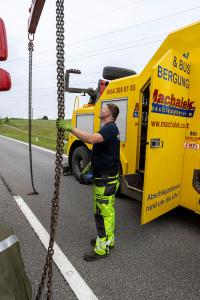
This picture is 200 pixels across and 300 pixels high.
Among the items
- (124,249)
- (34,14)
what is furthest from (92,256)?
(34,14)

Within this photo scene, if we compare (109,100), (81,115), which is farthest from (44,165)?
(109,100)

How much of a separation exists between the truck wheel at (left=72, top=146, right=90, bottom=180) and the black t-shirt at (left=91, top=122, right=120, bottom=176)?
3.46 meters

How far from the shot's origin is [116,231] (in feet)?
14.9

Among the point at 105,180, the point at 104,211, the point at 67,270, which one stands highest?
the point at 105,180

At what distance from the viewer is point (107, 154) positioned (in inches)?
147

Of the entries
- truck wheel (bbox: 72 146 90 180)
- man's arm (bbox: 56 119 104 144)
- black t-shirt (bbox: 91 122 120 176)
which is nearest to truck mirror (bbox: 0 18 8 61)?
man's arm (bbox: 56 119 104 144)

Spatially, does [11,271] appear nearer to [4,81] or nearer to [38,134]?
[4,81]

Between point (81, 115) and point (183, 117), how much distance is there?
11.3 ft

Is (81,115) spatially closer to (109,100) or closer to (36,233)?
(109,100)

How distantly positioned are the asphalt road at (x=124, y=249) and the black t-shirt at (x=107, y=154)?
42.2 inches

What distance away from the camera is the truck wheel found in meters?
7.36

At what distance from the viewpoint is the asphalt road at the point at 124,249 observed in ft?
10.1

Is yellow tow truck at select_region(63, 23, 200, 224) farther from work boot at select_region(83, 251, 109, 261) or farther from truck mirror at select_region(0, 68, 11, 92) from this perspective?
truck mirror at select_region(0, 68, 11, 92)

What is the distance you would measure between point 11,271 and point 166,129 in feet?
9.08
